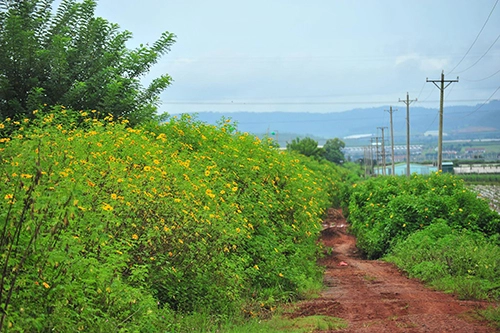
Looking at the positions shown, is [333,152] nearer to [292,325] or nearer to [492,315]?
[492,315]

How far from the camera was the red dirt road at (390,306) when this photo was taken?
9.57 metres

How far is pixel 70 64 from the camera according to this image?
56.9ft

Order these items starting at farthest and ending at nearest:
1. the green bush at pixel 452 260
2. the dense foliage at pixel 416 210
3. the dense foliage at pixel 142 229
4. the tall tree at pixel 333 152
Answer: the tall tree at pixel 333 152, the dense foliage at pixel 416 210, the green bush at pixel 452 260, the dense foliage at pixel 142 229

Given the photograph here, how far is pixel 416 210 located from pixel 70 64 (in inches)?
436

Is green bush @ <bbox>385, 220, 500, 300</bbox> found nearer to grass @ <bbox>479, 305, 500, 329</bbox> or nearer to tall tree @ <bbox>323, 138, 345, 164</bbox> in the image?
grass @ <bbox>479, 305, 500, 329</bbox>

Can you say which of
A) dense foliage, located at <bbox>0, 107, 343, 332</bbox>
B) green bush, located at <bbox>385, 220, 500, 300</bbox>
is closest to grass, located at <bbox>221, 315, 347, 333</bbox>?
dense foliage, located at <bbox>0, 107, 343, 332</bbox>

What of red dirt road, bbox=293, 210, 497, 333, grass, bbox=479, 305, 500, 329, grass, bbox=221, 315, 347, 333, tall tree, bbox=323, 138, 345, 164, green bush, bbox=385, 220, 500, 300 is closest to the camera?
grass, bbox=221, 315, 347, 333

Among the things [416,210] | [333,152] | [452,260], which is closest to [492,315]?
[452,260]

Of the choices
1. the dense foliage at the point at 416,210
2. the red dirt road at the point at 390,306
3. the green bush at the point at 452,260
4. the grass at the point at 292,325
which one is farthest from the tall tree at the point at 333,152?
the grass at the point at 292,325

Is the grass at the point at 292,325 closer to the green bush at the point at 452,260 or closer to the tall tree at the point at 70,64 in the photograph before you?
the green bush at the point at 452,260

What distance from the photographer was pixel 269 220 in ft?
44.6

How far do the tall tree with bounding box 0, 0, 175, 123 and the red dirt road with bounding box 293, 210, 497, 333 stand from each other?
6687mm

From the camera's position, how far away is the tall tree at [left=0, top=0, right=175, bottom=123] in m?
15.9

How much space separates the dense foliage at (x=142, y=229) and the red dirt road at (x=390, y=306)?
0.71 meters
